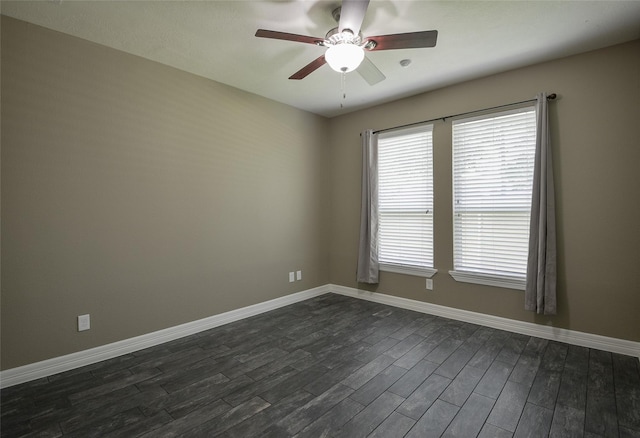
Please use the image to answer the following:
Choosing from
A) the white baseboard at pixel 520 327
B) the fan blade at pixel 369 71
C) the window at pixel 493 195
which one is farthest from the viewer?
the window at pixel 493 195

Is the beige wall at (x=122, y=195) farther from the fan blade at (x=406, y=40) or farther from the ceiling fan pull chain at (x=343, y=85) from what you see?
the fan blade at (x=406, y=40)

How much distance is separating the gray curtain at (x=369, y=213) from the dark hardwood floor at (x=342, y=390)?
45.6 inches

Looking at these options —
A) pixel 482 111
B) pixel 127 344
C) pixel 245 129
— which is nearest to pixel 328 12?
pixel 245 129

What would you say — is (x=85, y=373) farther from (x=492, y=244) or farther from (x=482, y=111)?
(x=482, y=111)

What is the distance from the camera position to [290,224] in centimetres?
422

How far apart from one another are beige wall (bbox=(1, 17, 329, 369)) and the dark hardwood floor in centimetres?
48

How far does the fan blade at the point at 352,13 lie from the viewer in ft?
5.83

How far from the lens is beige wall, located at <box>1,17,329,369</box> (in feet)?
7.49

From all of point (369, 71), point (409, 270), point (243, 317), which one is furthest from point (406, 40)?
point (243, 317)

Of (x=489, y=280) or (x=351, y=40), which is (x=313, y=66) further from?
(x=489, y=280)

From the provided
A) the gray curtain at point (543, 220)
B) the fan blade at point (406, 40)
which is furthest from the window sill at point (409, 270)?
the fan blade at point (406, 40)

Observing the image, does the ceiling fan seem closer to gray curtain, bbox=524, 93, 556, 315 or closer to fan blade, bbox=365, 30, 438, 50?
fan blade, bbox=365, 30, 438, 50

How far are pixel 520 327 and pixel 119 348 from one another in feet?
12.4

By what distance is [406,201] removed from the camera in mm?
3951
